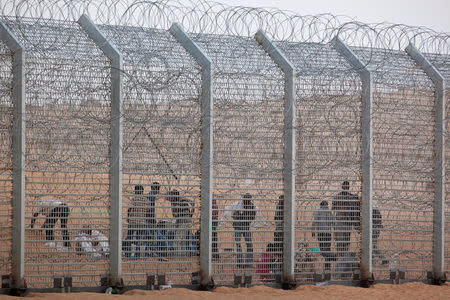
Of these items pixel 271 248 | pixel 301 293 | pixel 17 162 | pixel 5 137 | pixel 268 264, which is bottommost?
pixel 301 293

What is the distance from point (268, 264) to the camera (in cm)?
1034

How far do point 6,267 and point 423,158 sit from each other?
6.64m

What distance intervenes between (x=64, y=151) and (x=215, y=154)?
7.12 feet

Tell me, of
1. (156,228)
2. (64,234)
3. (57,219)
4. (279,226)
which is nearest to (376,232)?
(279,226)

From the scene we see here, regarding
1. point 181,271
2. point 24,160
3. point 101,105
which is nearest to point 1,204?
point 24,160

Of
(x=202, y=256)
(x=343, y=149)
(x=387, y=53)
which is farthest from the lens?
(x=387, y=53)

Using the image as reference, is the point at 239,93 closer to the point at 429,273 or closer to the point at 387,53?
the point at 387,53

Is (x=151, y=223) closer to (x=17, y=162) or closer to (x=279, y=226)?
(x=279, y=226)

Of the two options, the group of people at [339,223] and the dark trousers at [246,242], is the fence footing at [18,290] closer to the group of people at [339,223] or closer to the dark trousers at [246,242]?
the dark trousers at [246,242]

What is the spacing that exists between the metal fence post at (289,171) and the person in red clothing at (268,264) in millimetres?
167

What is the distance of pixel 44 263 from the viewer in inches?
368

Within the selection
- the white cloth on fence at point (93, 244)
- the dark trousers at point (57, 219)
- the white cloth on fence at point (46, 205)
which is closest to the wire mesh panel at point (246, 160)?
the white cloth on fence at point (93, 244)

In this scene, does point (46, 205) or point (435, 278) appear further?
point (435, 278)

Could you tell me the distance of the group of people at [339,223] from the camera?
34.8 feet
